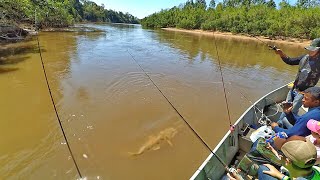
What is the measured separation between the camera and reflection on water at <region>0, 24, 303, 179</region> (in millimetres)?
5625

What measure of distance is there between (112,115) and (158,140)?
202 cm

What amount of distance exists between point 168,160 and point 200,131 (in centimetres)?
191

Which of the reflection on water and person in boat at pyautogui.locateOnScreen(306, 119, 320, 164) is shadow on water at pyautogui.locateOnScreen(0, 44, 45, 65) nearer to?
the reflection on water

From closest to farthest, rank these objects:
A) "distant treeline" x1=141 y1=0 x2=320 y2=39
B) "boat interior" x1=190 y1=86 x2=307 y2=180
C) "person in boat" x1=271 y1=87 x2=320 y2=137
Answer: "person in boat" x1=271 y1=87 x2=320 y2=137 → "boat interior" x1=190 y1=86 x2=307 y2=180 → "distant treeline" x1=141 y1=0 x2=320 y2=39

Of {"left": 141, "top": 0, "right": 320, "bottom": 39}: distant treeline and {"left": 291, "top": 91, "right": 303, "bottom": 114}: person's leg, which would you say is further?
{"left": 141, "top": 0, "right": 320, "bottom": 39}: distant treeline

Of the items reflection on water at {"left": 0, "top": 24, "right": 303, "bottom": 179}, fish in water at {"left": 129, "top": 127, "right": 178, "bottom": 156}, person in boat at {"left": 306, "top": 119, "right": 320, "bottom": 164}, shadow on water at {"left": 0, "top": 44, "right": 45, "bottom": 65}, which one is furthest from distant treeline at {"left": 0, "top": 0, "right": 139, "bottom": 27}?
person in boat at {"left": 306, "top": 119, "right": 320, "bottom": 164}

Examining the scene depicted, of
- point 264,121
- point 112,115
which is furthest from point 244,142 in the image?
point 112,115

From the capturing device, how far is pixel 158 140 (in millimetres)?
6758

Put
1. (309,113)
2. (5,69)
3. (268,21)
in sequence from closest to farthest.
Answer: (309,113)
(5,69)
(268,21)

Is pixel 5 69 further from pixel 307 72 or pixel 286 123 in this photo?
pixel 307 72

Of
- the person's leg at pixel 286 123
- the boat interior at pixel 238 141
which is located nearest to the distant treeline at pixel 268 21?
the boat interior at pixel 238 141

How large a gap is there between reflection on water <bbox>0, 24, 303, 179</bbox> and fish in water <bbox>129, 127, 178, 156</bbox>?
25mm

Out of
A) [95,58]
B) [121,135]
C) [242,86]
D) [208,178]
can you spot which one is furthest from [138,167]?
[95,58]

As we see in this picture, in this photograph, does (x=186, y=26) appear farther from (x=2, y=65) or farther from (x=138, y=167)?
Result: (x=138, y=167)
